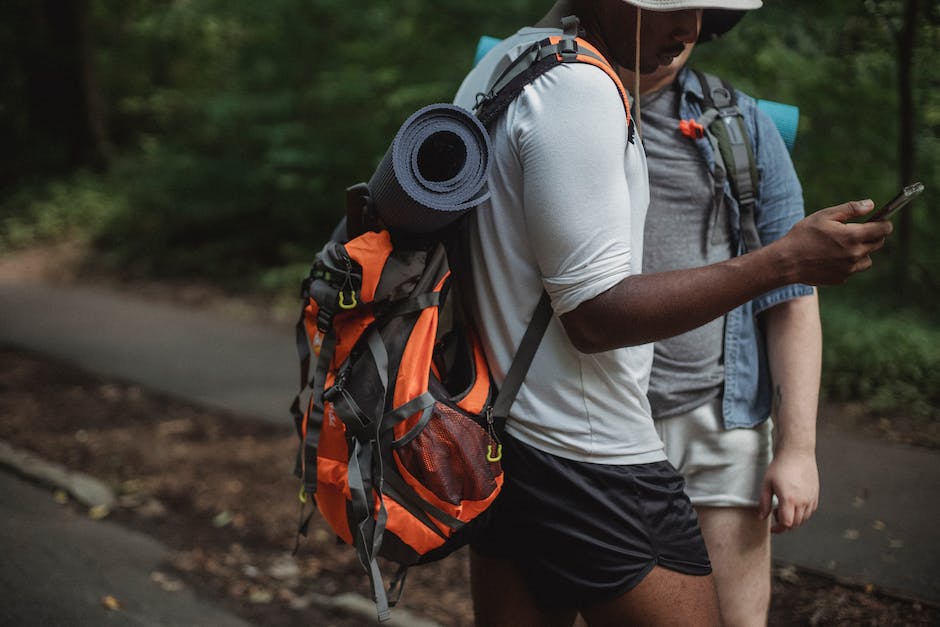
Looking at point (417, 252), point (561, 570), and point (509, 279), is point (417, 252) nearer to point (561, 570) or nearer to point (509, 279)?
point (509, 279)

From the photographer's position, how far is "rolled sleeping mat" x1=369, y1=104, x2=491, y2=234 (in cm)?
173

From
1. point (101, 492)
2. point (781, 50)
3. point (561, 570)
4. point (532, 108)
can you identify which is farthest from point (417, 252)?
point (781, 50)

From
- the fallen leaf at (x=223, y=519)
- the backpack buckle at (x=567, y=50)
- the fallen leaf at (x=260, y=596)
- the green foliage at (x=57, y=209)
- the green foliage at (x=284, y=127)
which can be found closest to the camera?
the backpack buckle at (x=567, y=50)

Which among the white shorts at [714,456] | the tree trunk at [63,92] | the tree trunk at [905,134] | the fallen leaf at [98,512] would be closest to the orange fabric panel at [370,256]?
the white shorts at [714,456]

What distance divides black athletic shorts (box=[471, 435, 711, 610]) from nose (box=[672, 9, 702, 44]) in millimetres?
868

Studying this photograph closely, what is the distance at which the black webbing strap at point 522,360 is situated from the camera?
1.83m

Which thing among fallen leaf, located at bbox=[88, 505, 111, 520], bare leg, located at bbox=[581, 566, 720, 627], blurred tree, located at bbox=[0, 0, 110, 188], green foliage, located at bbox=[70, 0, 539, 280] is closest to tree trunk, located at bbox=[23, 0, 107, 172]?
blurred tree, located at bbox=[0, 0, 110, 188]

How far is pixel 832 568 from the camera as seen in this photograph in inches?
146

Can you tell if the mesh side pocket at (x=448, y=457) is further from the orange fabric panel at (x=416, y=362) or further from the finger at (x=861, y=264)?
the finger at (x=861, y=264)

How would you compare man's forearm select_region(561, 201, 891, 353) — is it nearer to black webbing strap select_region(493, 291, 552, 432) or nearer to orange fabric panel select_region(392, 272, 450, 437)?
black webbing strap select_region(493, 291, 552, 432)

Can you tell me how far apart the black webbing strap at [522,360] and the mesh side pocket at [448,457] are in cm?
9

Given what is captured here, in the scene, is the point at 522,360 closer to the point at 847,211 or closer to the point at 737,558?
the point at 847,211

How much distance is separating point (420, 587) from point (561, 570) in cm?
242

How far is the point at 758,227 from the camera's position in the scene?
2146 mm
